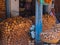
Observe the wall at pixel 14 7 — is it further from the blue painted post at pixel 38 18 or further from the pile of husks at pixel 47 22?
the blue painted post at pixel 38 18

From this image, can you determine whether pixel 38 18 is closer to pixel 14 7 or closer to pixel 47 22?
pixel 47 22

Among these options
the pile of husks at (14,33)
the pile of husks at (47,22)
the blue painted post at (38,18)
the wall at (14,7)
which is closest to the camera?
the pile of husks at (14,33)

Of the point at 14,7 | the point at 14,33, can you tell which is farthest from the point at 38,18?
the point at 14,7

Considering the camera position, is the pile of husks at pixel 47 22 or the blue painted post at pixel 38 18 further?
the pile of husks at pixel 47 22

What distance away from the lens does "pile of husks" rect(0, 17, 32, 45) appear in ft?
10.4

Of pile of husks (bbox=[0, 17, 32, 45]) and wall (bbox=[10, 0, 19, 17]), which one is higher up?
wall (bbox=[10, 0, 19, 17])

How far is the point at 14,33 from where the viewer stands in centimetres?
318

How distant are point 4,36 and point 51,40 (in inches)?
26.5

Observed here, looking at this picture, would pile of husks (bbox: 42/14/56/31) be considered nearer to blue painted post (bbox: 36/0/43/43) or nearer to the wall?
blue painted post (bbox: 36/0/43/43)

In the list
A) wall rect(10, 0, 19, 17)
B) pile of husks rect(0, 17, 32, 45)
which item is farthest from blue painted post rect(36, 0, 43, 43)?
wall rect(10, 0, 19, 17)

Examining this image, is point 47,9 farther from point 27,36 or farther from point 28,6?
point 27,36

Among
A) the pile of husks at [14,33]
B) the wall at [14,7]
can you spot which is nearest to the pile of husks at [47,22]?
the pile of husks at [14,33]

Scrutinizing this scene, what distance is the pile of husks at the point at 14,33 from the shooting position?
318cm

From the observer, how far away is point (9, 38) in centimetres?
318
